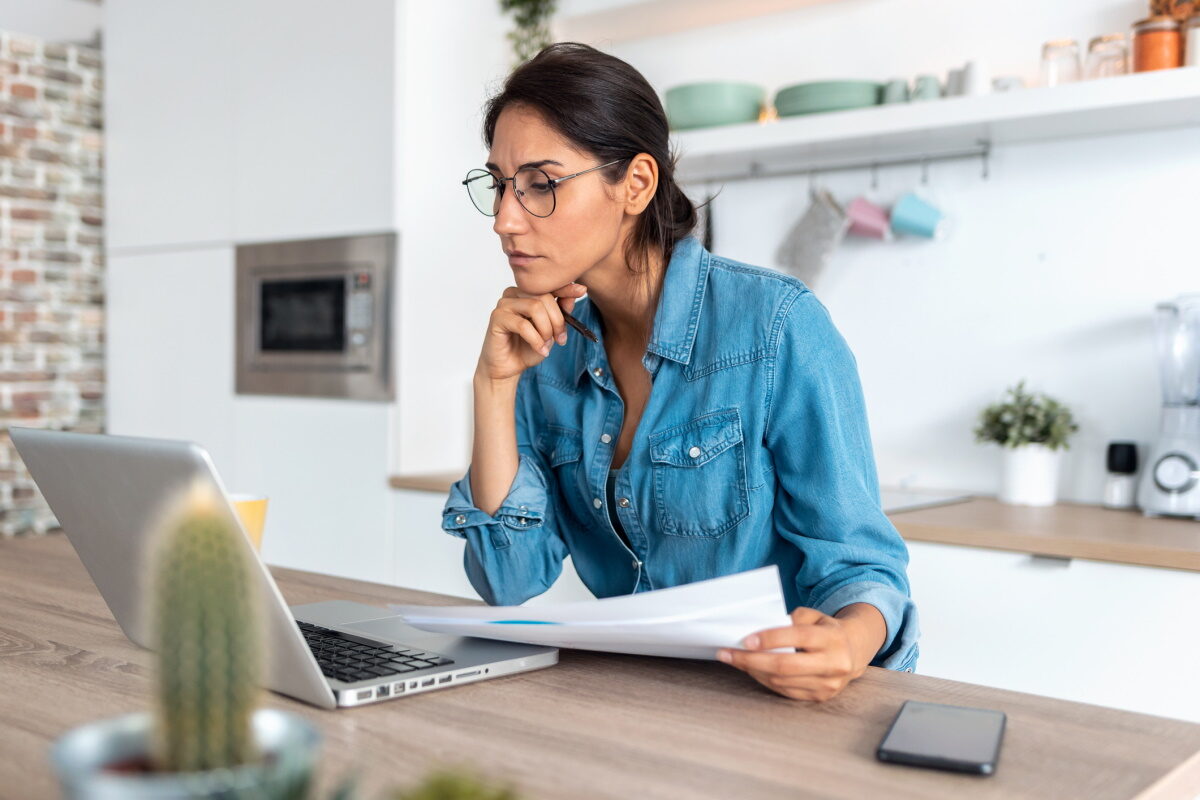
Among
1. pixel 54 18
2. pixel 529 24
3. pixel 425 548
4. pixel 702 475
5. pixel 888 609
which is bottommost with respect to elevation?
pixel 425 548

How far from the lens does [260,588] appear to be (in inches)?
32.3

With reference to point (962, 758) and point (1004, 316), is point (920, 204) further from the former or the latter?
point (962, 758)

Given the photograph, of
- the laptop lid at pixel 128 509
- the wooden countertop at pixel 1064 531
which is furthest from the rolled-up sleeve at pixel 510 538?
the wooden countertop at pixel 1064 531

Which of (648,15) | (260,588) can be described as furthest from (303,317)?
(260,588)

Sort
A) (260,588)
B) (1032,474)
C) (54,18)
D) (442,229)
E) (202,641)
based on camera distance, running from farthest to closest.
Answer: (54,18) → (442,229) → (1032,474) → (260,588) → (202,641)

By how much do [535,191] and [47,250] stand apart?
9.27ft

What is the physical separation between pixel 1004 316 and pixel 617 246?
58.7 inches

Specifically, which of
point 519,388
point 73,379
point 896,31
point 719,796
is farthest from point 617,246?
point 73,379

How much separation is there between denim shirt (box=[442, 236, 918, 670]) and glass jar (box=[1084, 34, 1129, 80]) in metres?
1.33

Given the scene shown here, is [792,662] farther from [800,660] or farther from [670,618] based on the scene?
[670,618]

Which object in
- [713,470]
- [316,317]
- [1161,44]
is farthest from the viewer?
[316,317]

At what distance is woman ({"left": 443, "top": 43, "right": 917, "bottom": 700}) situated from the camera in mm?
1316

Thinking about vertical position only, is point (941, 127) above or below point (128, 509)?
above

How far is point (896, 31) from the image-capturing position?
109 inches
